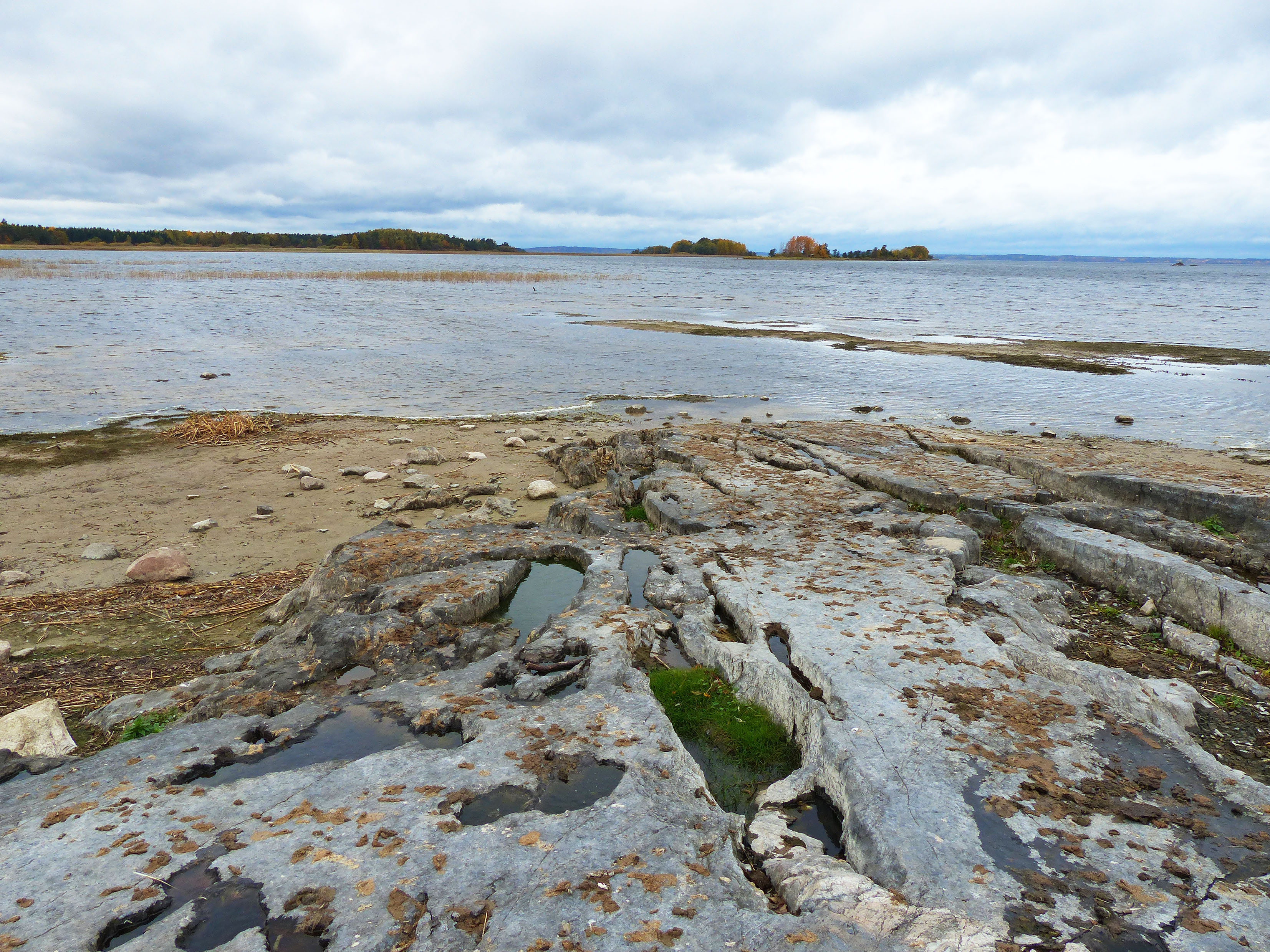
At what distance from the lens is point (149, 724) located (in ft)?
13.2

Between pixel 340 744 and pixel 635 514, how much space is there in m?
3.98

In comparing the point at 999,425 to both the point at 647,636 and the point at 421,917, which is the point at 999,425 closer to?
the point at 647,636

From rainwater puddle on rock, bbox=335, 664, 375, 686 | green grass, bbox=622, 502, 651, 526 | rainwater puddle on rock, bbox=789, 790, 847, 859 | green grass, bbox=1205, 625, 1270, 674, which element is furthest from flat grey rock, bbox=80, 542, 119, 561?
green grass, bbox=1205, 625, 1270, 674

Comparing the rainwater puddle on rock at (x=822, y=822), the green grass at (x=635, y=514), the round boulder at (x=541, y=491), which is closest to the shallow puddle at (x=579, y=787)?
the rainwater puddle on rock at (x=822, y=822)

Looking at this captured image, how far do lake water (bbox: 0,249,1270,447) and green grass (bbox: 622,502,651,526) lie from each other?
7265mm

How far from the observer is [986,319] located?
37.9 metres

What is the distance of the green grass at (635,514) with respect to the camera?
22.8 ft

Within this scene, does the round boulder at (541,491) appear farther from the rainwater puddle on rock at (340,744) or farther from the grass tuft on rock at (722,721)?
the rainwater puddle on rock at (340,744)

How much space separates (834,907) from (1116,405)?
57.2 ft

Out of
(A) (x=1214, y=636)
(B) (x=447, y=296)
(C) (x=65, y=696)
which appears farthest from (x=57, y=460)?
(B) (x=447, y=296)

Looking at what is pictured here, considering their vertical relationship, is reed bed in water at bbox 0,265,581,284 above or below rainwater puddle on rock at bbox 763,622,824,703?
above

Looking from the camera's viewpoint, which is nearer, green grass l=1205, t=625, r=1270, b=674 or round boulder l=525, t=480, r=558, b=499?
green grass l=1205, t=625, r=1270, b=674

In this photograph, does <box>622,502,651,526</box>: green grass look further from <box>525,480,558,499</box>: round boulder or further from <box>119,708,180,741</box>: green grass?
<box>119,708,180,741</box>: green grass

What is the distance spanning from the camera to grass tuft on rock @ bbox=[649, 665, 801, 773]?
11.8ft
